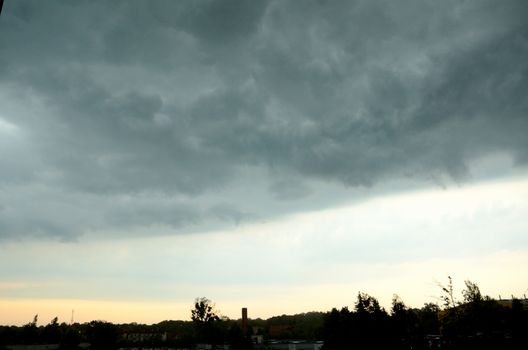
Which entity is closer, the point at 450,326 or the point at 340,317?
the point at 450,326

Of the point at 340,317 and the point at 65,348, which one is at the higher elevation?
the point at 340,317

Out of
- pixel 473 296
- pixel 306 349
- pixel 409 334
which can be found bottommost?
pixel 306 349

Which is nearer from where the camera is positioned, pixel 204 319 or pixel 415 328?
pixel 415 328

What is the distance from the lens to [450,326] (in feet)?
182

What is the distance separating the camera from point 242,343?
114 metres

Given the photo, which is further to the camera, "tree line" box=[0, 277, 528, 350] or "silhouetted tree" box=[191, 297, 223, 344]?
"silhouetted tree" box=[191, 297, 223, 344]

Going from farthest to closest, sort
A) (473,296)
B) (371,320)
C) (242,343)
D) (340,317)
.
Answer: (242,343) → (340,317) → (371,320) → (473,296)

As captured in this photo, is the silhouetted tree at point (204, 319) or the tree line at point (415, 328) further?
the silhouetted tree at point (204, 319)

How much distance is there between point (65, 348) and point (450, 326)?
78564 mm

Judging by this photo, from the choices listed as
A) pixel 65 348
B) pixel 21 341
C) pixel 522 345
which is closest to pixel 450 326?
pixel 522 345

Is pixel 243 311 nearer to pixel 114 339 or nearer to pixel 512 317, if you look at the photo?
pixel 114 339

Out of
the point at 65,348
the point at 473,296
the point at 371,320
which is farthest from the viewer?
the point at 65,348

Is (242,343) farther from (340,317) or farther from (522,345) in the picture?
(522,345)

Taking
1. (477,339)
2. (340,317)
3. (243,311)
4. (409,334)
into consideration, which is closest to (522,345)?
(477,339)
